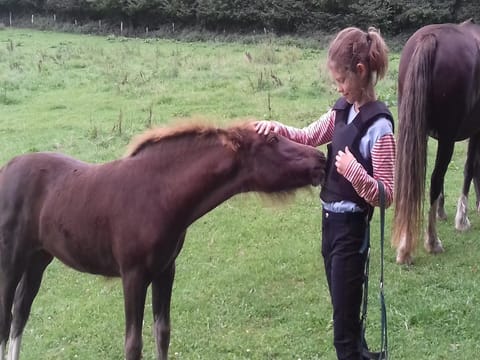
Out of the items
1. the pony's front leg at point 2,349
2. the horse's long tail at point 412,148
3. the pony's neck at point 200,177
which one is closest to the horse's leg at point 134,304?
the pony's neck at point 200,177

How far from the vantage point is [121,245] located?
3020mm

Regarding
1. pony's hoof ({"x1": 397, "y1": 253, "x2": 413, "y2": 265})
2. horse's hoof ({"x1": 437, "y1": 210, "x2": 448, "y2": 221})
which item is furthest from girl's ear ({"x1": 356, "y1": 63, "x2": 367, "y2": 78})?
horse's hoof ({"x1": 437, "y1": 210, "x2": 448, "y2": 221})

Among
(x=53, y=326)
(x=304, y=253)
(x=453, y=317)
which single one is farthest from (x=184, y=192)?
(x=304, y=253)

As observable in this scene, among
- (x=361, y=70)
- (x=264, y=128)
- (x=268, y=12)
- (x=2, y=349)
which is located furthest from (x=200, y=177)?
(x=268, y=12)

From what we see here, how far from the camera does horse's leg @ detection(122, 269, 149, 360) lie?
9.95 feet

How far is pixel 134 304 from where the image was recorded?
306 cm

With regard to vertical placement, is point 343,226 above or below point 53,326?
above

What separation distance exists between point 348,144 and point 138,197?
3.49 feet

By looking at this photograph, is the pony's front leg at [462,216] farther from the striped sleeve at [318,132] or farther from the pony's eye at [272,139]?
the pony's eye at [272,139]

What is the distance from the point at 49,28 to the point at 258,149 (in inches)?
1357

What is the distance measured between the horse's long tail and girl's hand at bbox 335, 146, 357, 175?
6.16 ft

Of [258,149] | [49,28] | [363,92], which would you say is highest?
[363,92]

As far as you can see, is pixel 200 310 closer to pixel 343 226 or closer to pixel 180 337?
pixel 180 337

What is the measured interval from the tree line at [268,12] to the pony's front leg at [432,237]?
22761 mm
